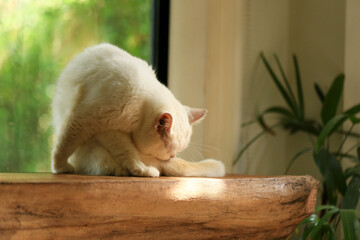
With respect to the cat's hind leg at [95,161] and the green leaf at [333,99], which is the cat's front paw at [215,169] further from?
the green leaf at [333,99]

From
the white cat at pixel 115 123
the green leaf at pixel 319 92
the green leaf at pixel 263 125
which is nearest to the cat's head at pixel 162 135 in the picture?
the white cat at pixel 115 123

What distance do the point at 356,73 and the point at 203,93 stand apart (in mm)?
701

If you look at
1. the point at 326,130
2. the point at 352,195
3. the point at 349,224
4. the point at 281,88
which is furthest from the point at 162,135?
the point at 281,88

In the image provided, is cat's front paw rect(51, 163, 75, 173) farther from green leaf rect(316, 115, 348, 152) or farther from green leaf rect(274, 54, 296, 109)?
green leaf rect(274, 54, 296, 109)

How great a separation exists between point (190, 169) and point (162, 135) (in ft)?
0.51

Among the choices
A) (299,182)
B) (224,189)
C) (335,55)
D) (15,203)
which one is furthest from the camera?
(335,55)

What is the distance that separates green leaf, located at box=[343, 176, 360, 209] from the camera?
1657 millimetres

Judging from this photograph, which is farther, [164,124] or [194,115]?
[194,115]

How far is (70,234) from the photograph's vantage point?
0.80m

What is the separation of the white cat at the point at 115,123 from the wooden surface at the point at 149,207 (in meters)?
0.13

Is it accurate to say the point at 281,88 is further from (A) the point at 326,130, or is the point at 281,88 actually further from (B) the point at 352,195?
(B) the point at 352,195

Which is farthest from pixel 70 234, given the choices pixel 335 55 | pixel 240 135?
pixel 335 55

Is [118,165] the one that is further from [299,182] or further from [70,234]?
[299,182]

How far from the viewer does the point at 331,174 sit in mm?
1802
